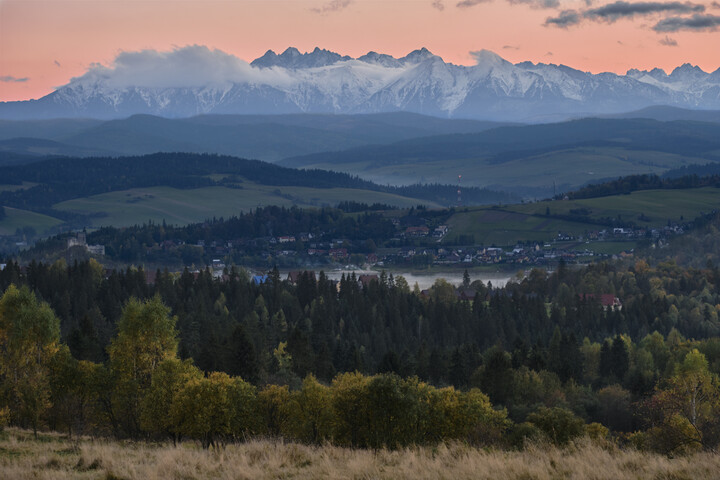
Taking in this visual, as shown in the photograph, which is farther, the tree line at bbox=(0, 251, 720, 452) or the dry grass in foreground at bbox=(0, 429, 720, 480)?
the tree line at bbox=(0, 251, 720, 452)

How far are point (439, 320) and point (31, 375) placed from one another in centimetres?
8998

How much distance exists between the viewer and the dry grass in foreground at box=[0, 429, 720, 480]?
82.8 feet

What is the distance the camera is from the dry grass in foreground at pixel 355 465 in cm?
2523

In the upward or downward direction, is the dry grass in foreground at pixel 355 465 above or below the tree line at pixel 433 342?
above

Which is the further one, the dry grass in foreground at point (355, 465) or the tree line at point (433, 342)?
the tree line at point (433, 342)

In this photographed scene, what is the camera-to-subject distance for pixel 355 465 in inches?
1041

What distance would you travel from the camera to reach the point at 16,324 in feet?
160

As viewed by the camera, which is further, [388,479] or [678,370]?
[678,370]

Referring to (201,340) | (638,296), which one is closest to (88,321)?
(201,340)

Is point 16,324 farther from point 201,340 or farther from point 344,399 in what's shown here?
point 201,340

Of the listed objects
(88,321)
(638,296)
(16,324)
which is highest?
(16,324)

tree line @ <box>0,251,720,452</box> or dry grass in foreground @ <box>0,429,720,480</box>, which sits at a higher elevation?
dry grass in foreground @ <box>0,429,720,480</box>

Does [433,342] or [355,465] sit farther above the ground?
[355,465]

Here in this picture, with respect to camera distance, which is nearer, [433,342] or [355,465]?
[355,465]
